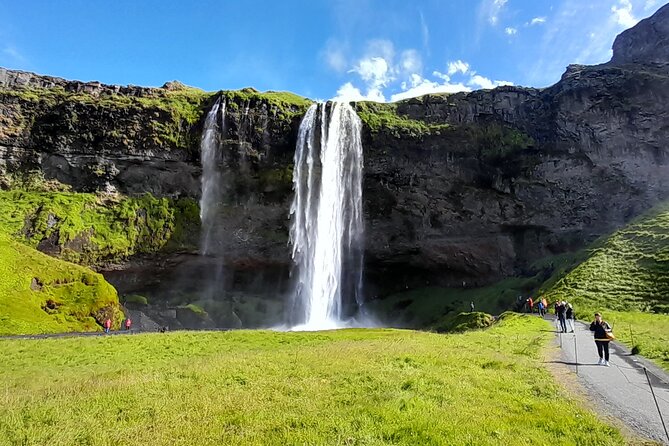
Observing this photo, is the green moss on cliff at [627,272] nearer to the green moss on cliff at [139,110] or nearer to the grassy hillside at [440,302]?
the grassy hillside at [440,302]

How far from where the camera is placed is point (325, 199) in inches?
2352

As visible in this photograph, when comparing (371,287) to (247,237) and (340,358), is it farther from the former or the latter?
(340,358)

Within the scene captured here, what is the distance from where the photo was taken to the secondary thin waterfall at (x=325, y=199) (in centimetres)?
5791

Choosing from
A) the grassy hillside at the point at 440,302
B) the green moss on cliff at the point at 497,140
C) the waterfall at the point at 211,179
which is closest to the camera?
the grassy hillside at the point at 440,302

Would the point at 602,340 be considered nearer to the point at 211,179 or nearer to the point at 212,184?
the point at 212,184

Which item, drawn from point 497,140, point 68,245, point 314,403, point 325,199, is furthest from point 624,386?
point 68,245

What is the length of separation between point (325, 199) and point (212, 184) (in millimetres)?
16893

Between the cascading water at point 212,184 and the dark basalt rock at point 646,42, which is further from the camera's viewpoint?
the dark basalt rock at point 646,42

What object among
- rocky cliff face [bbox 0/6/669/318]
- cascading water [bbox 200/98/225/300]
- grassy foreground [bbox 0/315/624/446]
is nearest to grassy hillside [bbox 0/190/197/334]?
cascading water [bbox 200/98/225/300]

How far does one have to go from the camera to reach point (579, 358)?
55.2 feet

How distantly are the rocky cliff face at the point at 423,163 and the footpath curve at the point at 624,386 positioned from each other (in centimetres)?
4429

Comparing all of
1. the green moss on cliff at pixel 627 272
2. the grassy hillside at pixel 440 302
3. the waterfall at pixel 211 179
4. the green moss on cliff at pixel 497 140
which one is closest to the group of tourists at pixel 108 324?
the waterfall at pixel 211 179

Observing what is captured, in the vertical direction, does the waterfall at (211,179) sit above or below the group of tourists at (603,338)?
above

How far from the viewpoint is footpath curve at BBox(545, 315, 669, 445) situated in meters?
8.72
